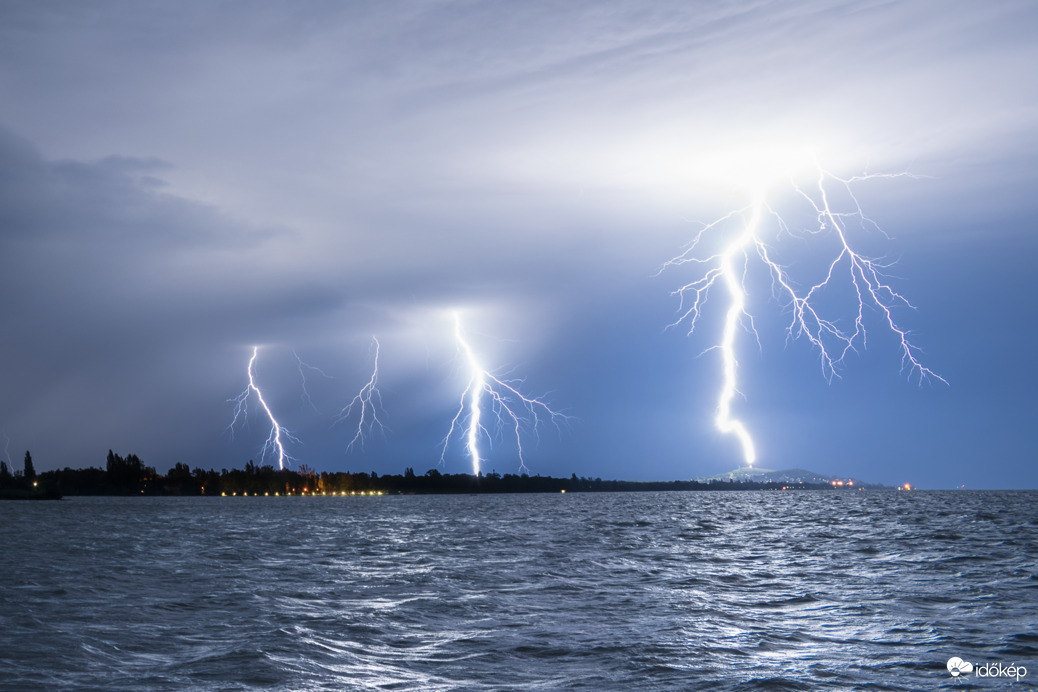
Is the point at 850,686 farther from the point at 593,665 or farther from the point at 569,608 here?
the point at 569,608

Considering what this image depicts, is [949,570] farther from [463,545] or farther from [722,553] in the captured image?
[463,545]

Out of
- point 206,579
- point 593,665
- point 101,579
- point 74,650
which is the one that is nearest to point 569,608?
point 593,665

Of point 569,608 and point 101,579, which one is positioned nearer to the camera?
point 569,608

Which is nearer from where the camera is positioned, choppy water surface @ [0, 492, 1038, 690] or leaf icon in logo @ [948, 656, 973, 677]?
leaf icon in logo @ [948, 656, 973, 677]

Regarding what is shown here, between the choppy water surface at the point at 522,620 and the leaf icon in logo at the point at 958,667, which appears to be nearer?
the leaf icon in logo at the point at 958,667

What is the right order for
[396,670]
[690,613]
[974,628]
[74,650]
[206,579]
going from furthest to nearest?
[206,579]
[690,613]
[974,628]
[74,650]
[396,670]

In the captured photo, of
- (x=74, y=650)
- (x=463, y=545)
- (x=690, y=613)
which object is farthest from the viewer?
(x=463, y=545)

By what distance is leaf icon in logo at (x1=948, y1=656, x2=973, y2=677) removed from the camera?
1396cm

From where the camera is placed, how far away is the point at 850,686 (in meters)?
13.2

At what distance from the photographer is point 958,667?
14.3 m

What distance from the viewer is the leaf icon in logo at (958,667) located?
14.0 meters

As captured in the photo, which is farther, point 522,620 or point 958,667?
point 522,620

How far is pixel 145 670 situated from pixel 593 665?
773cm

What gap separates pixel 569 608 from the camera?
21.2 meters
